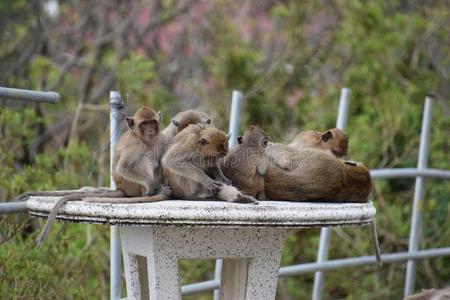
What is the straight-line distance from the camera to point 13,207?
3.26m

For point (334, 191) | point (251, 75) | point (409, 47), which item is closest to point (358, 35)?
point (409, 47)

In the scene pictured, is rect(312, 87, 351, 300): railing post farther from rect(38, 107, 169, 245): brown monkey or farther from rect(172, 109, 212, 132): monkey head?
rect(38, 107, 169, 245): brown monkey

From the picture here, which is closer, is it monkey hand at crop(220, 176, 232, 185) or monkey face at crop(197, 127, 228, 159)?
monkey face at crop(197, 127, 228, 159)

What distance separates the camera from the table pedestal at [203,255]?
9.77 ft

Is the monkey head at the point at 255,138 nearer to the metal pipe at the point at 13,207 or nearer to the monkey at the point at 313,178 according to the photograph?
the monkey at the point at 313,178

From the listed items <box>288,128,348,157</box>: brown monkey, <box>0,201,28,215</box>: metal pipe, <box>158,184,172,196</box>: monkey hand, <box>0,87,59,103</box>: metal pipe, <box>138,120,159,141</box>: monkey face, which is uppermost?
<box>0,87,59,103</box>: metal pipe

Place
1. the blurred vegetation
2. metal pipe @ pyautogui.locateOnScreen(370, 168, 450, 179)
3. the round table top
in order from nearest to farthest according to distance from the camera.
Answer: the round table top → metal pipe @ pyautogui.locateOnScreen(370, 168, 450, 179) → the blurred vegetation

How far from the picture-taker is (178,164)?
294 centimetres

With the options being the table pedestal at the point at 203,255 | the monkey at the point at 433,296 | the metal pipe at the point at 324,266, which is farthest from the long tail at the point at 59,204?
the monkey at the point at 433,296

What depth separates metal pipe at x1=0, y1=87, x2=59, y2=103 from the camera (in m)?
3.22

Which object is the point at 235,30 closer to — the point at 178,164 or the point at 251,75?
the point at 251,75

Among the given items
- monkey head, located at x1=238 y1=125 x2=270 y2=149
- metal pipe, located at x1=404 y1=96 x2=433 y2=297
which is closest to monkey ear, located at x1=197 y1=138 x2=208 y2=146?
monkey head, located at x1=238 y1=125 x2=270 y2=149

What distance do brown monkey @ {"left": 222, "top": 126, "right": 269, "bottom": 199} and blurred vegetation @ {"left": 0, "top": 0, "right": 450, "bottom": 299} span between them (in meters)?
1.72

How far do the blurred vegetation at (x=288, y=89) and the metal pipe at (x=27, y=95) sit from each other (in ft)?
4.26
